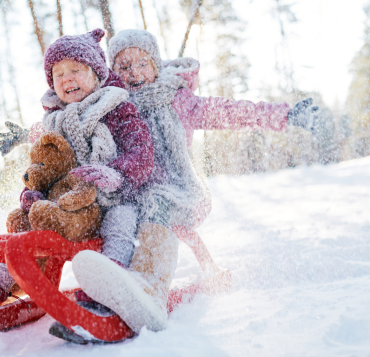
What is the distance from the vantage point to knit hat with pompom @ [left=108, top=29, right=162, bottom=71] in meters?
1.64

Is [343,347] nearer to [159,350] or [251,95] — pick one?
[159,350]

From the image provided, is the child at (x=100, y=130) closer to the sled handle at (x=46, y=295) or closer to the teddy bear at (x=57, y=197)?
the teddy bear at (x=57, y=197)

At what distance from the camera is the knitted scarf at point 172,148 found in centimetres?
141

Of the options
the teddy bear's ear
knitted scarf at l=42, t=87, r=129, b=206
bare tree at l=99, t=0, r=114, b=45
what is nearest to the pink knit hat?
knitted scarf at l=42, t=87, r=129, b=206

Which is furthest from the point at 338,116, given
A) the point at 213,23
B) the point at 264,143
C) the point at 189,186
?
the point at 189,186

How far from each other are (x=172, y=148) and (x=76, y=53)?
557 millimetres

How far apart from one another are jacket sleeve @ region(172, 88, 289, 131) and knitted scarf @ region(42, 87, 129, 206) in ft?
1.34

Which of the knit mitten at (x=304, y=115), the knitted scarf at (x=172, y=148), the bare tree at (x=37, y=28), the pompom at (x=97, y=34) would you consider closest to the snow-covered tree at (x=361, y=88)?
the bare tree at (x=37, y=28)

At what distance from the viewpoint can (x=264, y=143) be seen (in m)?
11.3

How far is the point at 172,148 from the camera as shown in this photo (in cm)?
150

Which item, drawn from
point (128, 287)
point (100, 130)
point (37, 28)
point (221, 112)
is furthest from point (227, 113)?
point (37, 28)

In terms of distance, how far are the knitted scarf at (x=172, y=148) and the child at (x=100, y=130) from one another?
190 millimetres

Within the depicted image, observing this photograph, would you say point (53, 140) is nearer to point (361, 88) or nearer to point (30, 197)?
point (30, 197)

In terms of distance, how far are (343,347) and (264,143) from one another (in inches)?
431
